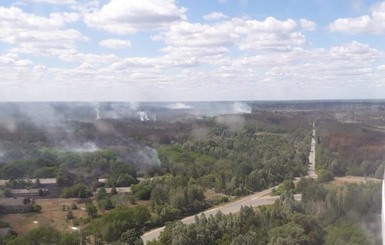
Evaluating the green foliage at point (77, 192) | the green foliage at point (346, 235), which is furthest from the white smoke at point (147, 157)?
the green foliage at point (346, 235)

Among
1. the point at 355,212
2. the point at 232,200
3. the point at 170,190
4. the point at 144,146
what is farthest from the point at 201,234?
the point at 144,146

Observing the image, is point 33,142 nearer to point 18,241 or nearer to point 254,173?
point 254,173

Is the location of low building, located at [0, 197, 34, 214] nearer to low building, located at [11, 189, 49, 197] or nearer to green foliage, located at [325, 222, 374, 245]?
low building, located at [11, 189, 49, 197]

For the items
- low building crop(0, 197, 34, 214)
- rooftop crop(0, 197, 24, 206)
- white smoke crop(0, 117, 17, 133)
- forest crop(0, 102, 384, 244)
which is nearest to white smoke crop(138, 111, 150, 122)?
forest crop(0, 102, 384, 244)

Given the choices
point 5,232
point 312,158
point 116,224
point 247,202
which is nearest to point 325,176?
point 247,202

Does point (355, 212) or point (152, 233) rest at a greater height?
point (355, 212)

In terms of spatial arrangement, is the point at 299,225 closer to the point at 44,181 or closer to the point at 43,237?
the point at 43,237

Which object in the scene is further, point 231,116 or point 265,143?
point 231,116

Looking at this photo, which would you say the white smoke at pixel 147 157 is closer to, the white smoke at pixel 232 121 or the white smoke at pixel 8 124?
the white smoke at pixel 232 121
